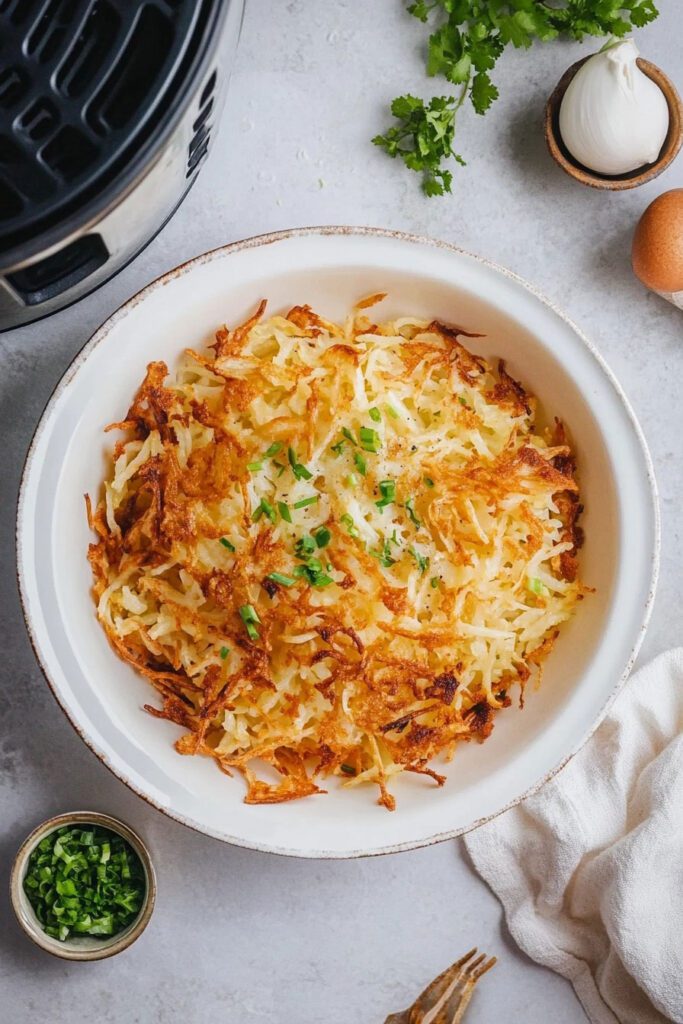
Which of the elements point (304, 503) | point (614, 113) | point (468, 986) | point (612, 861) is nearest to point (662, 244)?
point (614, 113)

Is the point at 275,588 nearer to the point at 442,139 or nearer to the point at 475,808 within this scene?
the point at 475,808

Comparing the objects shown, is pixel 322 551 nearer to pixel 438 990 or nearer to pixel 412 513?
pixel 412 513

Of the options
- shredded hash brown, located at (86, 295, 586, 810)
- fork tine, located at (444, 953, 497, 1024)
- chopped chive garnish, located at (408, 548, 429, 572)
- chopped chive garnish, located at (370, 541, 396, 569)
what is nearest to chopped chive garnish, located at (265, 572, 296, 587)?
shredded hash brown, located at (86, 295, 586, 810)

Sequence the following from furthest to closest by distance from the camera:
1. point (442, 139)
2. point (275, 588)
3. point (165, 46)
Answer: point (442, 139), point (275, 588), point (165, 46)

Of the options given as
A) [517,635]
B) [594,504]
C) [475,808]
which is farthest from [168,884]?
[594,504]

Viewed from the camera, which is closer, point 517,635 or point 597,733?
point 517,635

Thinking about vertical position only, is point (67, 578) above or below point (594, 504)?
below
